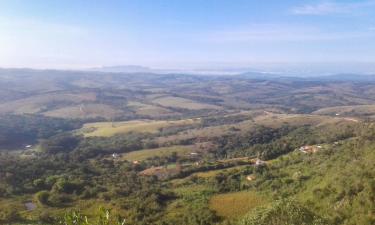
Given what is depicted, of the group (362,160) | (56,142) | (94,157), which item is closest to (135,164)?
(94,157)

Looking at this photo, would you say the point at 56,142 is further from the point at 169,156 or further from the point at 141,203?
the point at 141,203

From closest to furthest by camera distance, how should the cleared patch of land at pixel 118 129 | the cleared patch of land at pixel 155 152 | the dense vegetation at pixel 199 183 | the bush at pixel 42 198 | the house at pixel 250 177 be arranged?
the dense vegetation at pixel 199 183 < the bush at pixel 42 198 < the house at pixel 250 177 < the cleared patch of land at pixel 155 152 < the cleared patch of land at pixel 118 129

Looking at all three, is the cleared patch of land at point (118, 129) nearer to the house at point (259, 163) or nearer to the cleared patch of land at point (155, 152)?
the cleared patch of land at point (155, 152)

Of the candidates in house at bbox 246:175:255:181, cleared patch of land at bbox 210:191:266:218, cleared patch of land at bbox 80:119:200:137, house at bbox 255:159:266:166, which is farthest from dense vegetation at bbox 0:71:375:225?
cleared patch of land at bbox 80:119:200:137

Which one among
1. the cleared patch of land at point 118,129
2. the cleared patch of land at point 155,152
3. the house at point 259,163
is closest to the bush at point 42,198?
the house at point 259,163

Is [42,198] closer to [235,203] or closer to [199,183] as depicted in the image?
[199,183]

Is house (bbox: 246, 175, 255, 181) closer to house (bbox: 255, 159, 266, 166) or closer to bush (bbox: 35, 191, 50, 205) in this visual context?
house (bbox: 255, 159, 266, 166)
